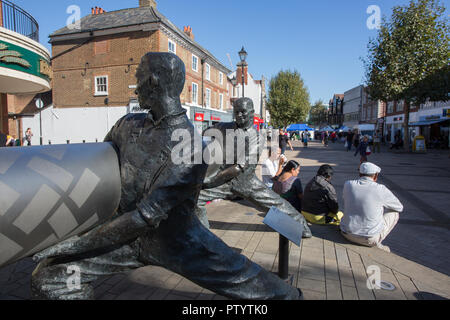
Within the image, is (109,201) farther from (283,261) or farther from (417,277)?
(417,277)

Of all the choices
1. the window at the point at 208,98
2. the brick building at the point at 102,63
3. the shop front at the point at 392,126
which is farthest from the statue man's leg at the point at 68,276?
the shop front at the point at 392,126

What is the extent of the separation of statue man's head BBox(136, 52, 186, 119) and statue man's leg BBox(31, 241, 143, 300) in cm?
96

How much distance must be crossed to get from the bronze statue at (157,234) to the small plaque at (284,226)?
627 millimetres

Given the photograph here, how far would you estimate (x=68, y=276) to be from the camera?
1664 mm

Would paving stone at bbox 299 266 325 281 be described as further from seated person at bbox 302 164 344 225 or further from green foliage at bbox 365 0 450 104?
green foliage at bbox 365 0 450 104

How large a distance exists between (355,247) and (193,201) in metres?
3.18

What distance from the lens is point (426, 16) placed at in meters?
18.2

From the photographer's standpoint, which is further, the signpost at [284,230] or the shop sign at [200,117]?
the shop sign at [200,117]

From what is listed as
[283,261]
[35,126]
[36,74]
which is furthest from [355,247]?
[35,126]

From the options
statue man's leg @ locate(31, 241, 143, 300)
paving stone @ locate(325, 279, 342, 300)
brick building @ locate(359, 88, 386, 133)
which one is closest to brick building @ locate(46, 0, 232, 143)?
paving stone @ locate(325, 279, 342, 300)

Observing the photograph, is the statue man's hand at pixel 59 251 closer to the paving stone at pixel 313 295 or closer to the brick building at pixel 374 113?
the paving stone at pixel 313 295

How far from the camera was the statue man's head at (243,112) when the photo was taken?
4.26m

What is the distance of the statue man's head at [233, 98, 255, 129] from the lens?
14.0ft

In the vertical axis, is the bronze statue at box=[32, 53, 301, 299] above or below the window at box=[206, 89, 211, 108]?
below
